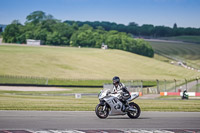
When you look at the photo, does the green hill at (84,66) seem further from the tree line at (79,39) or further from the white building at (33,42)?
the tree line at (79,39)

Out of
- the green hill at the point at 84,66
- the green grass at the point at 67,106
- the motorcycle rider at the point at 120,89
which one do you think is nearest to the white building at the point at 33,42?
the green hill at the point at 84,66

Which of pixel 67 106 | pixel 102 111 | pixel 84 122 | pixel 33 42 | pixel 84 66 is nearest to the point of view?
pixel 84 122

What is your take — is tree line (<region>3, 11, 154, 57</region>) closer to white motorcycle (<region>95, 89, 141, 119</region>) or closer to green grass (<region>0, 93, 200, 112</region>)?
green grass (<region>0, 93, 200, 112</region>)

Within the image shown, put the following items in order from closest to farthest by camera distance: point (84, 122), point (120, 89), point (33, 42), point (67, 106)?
point (84, 122), point (120, 89), point (67, 106), point (33, 42)

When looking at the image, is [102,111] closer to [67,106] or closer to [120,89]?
[120,89]

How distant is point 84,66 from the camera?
11225 cm

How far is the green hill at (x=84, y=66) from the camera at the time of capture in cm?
9512

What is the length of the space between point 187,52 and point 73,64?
8808 centimetres

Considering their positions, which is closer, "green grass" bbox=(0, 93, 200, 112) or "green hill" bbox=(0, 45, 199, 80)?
"green grass" bbox=(0, 93, 200, 112)

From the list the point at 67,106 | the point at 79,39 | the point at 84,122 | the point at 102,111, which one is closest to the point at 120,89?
the point at 102,111

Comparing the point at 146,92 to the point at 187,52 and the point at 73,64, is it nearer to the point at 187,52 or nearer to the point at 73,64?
the point at 73,64

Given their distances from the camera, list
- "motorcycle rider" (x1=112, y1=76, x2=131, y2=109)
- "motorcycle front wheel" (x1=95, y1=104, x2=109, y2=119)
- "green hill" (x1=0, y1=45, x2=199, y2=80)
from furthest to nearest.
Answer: "green hill" (x1=0, y1=45, x2=199, y2=80) < "motorcycle rider" (x1=112, y1=76, x2=131, y2=109) < "motorcycle front wheel" (x1=95, y1=104, x2=109, y2=119)

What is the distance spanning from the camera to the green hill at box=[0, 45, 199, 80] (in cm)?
9512

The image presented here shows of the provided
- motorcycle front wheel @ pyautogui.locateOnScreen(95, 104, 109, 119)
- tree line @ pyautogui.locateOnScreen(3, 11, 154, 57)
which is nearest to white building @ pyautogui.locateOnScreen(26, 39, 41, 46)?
tree line @ pyautogui.locateOnScreen(3, 11, 154, 57)
